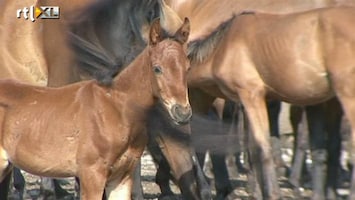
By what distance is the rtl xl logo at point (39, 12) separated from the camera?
872 cm

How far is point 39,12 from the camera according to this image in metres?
8.98

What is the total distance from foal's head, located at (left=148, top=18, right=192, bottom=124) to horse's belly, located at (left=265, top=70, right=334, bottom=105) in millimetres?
1750

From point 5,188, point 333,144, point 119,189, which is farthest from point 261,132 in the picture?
point 119,189

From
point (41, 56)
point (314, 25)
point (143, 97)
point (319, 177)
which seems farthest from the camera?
point (41, 56)

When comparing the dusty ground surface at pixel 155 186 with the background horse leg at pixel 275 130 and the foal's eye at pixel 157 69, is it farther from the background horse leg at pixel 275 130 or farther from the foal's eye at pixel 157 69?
the foal's eye at pixel 157 69

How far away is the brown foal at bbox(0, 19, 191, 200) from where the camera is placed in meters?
6.24

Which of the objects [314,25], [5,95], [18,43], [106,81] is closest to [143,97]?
[106,81]

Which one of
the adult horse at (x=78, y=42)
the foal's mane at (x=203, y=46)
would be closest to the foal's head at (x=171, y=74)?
the adult horse at (x=78, y=42)

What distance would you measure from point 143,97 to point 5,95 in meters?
0.81

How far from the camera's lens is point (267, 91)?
818cm

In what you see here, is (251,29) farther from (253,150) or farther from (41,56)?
(41,56)

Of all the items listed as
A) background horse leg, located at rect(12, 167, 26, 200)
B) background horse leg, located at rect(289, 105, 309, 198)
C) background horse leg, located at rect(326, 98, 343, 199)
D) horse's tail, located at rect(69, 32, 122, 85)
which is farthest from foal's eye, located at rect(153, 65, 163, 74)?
background horse leg, located at rect(289, 105, 309, 198)

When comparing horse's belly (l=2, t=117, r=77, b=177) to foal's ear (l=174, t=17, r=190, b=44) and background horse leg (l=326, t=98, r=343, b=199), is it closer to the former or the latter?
foal's ear (l=174, t=17, r=190, b=44)

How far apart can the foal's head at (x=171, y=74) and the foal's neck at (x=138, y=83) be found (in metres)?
0.10
